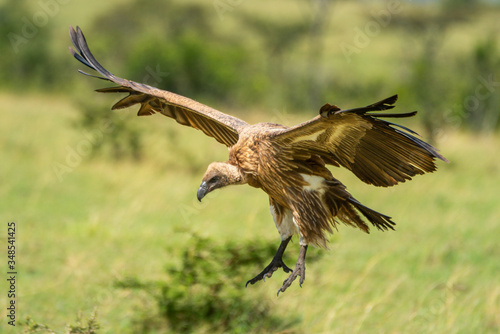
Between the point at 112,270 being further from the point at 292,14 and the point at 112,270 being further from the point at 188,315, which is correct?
the point at 292,14

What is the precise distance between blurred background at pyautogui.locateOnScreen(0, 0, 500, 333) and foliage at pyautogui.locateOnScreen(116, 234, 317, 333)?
17 millimetres

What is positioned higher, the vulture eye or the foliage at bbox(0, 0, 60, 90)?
the foliage at bbox(0, 0, 60, 90)

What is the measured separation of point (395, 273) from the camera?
9.52m

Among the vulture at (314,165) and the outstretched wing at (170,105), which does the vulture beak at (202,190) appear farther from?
the outstretched wing at (170,105)

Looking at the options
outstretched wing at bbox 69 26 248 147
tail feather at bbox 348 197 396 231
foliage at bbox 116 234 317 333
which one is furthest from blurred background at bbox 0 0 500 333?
tail feather at bbox 348 197 396 231

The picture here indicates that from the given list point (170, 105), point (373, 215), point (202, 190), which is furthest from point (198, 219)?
point (202, 190)

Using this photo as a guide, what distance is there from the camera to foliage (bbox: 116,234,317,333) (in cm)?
661

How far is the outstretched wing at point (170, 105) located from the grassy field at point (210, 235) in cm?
214

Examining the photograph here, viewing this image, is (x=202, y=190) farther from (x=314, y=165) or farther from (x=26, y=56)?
(x=26, y=56)

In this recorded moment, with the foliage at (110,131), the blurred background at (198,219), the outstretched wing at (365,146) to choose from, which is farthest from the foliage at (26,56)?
the outstretched wing at (365,146)

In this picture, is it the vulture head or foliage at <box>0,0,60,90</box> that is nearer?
the vulture head

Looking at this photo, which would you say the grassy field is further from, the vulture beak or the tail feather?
the vulture beak

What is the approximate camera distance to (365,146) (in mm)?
3557

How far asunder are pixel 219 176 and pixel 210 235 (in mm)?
3984
